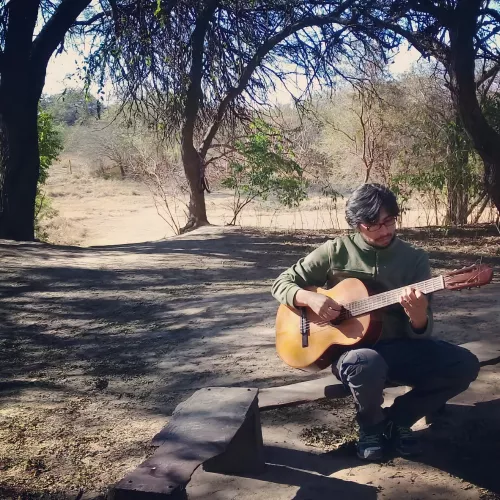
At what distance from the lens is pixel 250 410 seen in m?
2.76

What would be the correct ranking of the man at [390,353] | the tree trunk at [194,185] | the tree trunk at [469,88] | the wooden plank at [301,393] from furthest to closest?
the tree trunk at [194,185]
the tree trunk at [469,88]
the wooden plank at [301,393]
the man at [390,353]

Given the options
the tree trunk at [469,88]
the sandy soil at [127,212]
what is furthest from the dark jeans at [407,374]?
the sandy soil at [127,212]

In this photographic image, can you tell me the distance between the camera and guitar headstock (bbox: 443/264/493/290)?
259 centimetres

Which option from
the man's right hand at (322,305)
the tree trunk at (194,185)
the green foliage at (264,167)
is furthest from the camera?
the green foliage at (264,167)

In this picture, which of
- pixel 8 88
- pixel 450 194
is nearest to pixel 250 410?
pixel 8 88

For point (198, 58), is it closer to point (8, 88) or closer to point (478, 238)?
point (8, 88)

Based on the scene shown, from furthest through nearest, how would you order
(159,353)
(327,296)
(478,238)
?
(478,238) < (159,353) < (327,296)

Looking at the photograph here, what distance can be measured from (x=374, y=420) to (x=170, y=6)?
27.4ft

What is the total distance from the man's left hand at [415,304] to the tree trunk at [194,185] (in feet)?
34.4

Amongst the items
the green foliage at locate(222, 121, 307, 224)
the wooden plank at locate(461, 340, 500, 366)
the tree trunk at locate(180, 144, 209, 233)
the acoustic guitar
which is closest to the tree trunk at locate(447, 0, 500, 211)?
the green foliage at locate(222, 121, 307, 224)

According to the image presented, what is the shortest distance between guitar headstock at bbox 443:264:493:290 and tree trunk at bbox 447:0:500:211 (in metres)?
6.61

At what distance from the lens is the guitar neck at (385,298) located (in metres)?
2.61

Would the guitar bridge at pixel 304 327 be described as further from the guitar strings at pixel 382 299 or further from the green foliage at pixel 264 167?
the green foliage at pixel 264 167

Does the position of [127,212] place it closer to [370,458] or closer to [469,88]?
[469,88]
